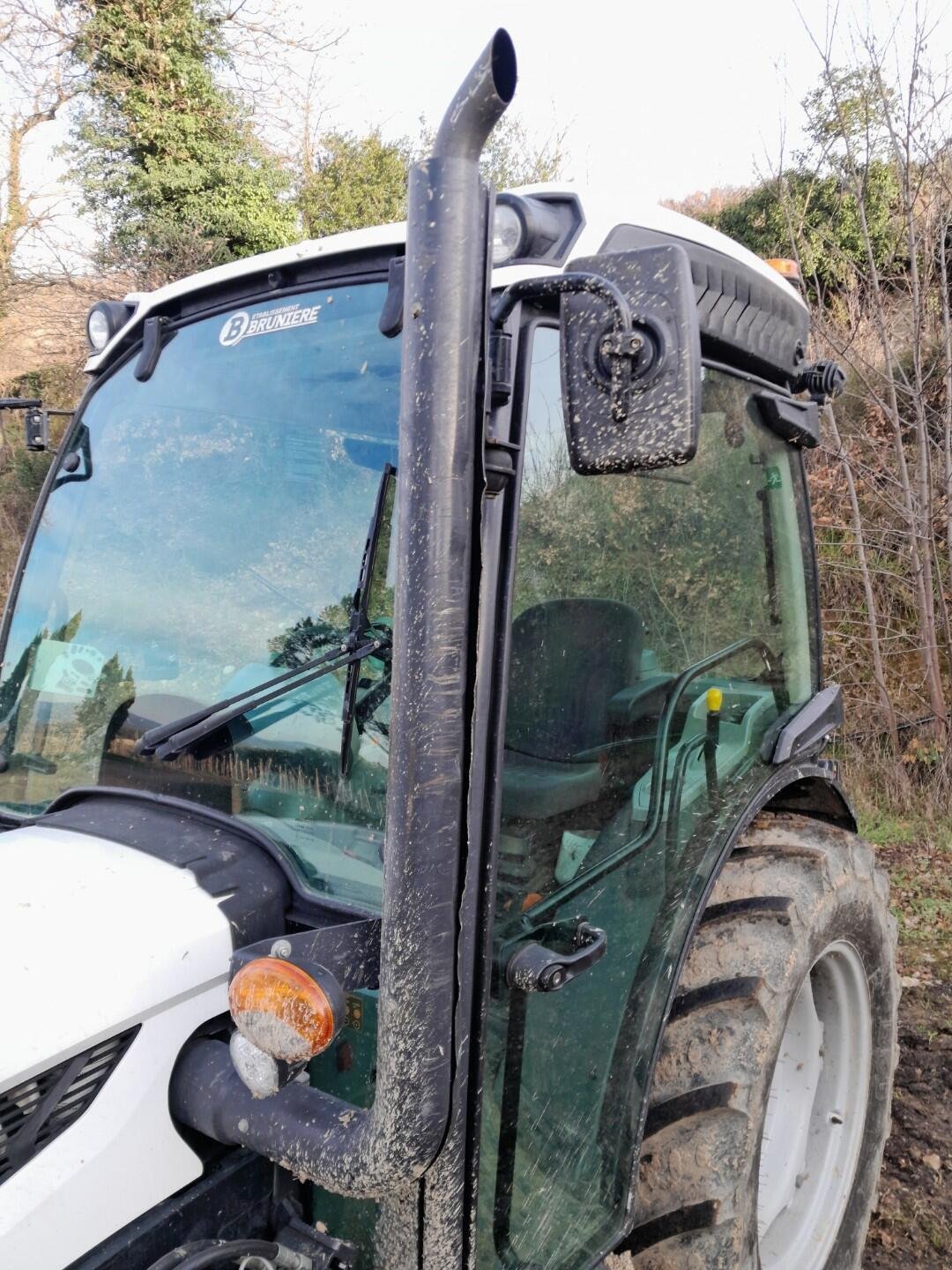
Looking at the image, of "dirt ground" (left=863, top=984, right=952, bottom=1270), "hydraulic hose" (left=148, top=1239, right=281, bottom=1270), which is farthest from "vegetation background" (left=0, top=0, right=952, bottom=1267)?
"hydraulic hose" (left=148, top=1239, right=281, bottom=1270)

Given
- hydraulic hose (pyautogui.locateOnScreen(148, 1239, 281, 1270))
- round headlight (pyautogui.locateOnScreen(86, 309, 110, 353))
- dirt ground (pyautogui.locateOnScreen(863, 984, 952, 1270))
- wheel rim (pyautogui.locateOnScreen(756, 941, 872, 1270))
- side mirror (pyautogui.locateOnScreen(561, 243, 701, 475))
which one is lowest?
dirt ground (pyautogui.locateOnScreen(863, 984, 952, 1270))

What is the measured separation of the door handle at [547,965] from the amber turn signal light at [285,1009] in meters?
0.31

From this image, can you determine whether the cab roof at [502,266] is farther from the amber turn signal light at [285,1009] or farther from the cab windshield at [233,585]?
the amber turn signal light at [285,1009]

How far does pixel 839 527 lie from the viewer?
6309mm

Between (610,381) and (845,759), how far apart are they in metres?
5.88

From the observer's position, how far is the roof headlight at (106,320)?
214cm

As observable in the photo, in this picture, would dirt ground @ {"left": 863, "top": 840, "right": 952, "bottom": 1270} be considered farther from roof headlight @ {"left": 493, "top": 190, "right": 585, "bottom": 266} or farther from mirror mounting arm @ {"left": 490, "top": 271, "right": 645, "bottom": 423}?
roof headlight @ {"left": 493, "top": 190, "right": 585, "bottom": 266}

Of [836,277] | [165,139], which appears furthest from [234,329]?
[165,139]

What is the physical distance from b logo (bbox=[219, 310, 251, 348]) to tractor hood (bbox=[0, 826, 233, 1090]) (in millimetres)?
1032

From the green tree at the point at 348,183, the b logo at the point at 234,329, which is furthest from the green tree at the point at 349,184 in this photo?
the b logo at the point at 234,329

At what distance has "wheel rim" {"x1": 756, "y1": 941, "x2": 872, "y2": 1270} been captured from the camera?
2.13 meters

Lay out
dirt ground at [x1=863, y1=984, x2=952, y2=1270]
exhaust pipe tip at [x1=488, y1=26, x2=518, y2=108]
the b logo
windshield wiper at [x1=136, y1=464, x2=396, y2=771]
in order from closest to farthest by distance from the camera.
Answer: exhaust pipe tip at [x1=488, y1=26, x2=518, y2=108] < windshield wiper at [x1=136, y1=464, x2=396, y2=771] < the b logo < dirt ground at [x1=863, y1=984, x2=952, y2=1270]

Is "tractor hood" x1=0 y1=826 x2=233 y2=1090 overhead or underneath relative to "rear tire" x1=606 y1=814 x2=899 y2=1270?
overhead

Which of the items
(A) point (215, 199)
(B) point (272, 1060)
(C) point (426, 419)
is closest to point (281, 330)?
(C) point (426, 419)
